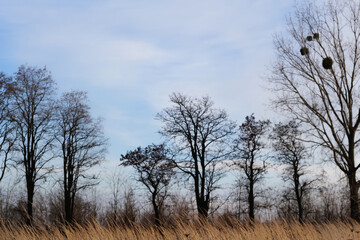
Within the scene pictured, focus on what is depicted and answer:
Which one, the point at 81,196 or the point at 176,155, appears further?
the point at 81,196

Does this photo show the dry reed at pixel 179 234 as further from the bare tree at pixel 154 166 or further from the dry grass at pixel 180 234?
the bare tree at pixel 154 166

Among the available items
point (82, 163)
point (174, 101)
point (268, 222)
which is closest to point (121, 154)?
point (82, 163)

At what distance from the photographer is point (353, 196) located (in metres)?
19.8

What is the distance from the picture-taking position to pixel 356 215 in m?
19.6

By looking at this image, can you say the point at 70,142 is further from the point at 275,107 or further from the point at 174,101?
the point at 275,107

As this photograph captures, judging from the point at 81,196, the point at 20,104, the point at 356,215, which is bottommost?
the point at 356,215

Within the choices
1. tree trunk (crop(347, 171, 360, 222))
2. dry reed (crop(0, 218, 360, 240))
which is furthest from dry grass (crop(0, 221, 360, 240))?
tree trunk (crop(347, 171, 360, 222))

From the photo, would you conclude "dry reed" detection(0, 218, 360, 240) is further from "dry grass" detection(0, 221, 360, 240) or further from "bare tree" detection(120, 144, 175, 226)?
"bare tree" detection(120, 144, 175, 226)

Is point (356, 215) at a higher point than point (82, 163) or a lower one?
lower

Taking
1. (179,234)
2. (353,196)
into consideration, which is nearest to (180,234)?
(179,234)

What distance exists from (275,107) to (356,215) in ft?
22.4

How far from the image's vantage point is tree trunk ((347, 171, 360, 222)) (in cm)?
1955

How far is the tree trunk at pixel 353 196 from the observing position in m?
19.5

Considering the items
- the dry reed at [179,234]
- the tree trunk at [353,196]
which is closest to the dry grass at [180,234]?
the dry reed at [179,234]
